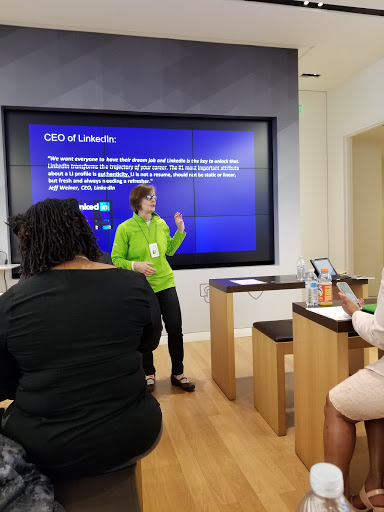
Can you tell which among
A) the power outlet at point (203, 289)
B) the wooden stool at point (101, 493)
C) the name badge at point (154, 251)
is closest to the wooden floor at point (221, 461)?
the wooden stool at point (101, 493)

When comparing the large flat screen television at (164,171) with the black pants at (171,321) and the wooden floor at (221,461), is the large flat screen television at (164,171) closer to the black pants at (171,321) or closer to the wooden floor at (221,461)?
the black pants at (171,321)

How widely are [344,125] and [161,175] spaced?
2.96m

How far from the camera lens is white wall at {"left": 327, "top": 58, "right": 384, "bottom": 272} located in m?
5.28

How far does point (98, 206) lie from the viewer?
441 centimetres

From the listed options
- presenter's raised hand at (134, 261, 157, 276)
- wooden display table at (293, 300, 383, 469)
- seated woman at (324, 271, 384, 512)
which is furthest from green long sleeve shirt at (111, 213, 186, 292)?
seated woman at (324, 271, 384, 512)

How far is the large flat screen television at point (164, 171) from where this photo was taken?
14.0 feet

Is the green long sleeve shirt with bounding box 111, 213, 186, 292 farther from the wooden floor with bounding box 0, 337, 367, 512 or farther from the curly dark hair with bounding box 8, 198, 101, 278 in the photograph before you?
the curly dark hair with bounding box 8, 198, 101, 278

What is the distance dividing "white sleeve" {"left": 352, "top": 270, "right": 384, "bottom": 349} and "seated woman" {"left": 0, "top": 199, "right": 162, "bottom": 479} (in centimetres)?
85

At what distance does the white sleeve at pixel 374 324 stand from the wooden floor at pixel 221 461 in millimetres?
838

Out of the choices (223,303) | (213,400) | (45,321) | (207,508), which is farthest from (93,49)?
(207,508)

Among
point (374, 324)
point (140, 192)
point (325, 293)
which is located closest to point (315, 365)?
point (325, 293)

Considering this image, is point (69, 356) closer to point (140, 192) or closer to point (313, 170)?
point (140, 192)

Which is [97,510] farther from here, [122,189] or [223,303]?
[122,189]

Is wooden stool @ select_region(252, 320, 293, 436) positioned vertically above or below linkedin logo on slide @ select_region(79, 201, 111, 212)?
below
